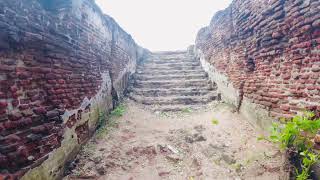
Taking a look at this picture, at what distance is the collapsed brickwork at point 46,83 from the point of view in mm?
2070

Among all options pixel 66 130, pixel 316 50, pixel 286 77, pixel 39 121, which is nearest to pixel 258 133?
pixel 286 77

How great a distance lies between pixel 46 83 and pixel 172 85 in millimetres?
4618

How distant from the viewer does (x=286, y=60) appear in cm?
306

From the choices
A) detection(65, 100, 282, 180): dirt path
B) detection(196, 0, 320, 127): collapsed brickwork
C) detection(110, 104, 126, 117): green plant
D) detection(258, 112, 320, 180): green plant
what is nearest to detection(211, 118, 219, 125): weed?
detection(65, 100, 282, 180): dirt path

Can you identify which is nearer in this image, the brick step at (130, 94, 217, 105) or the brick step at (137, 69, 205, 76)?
the brick step at (130, 94, 217, 105)

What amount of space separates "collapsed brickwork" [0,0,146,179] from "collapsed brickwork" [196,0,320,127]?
3.13 metres

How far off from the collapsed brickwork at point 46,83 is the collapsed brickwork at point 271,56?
3125 mm

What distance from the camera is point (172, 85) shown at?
688 centimetres

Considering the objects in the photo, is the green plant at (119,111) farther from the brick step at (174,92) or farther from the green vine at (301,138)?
the green vine at (301,138)

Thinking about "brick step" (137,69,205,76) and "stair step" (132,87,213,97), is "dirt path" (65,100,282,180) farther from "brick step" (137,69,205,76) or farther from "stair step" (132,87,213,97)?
"brick step" (137,69,205,76)

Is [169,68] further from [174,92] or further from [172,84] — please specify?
[174,92]

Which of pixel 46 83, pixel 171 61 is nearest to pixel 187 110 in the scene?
pixel 46 83

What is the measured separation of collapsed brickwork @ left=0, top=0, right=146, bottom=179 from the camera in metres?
2.07

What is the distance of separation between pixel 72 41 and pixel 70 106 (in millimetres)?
1067
